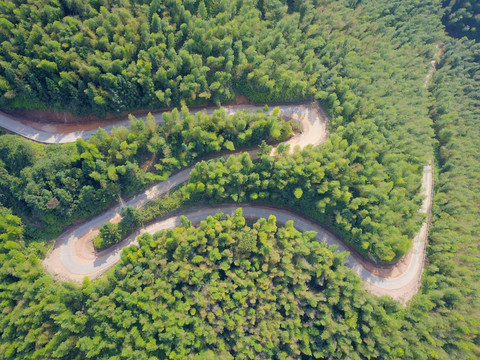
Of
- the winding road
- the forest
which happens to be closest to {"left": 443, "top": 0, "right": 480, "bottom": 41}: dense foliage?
Answer: the forest

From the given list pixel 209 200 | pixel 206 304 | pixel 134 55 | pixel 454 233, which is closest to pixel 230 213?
pixel 209 200

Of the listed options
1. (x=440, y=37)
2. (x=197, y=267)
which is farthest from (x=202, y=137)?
(x=440, y=37)

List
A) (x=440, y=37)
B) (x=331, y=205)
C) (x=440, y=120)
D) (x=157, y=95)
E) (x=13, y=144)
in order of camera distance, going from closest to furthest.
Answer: (x=13, y=144) < (x=157, y=95) < (x=331, y=205) < (x=440, y=120) < (x=440, y=37)

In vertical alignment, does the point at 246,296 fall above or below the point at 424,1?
below

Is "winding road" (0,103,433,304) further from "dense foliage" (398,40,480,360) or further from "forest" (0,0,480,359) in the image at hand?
"dense foliage" (398,40,480,360)

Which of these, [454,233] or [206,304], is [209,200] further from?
[454,233]

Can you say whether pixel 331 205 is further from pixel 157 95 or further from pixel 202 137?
pixel 157 95
